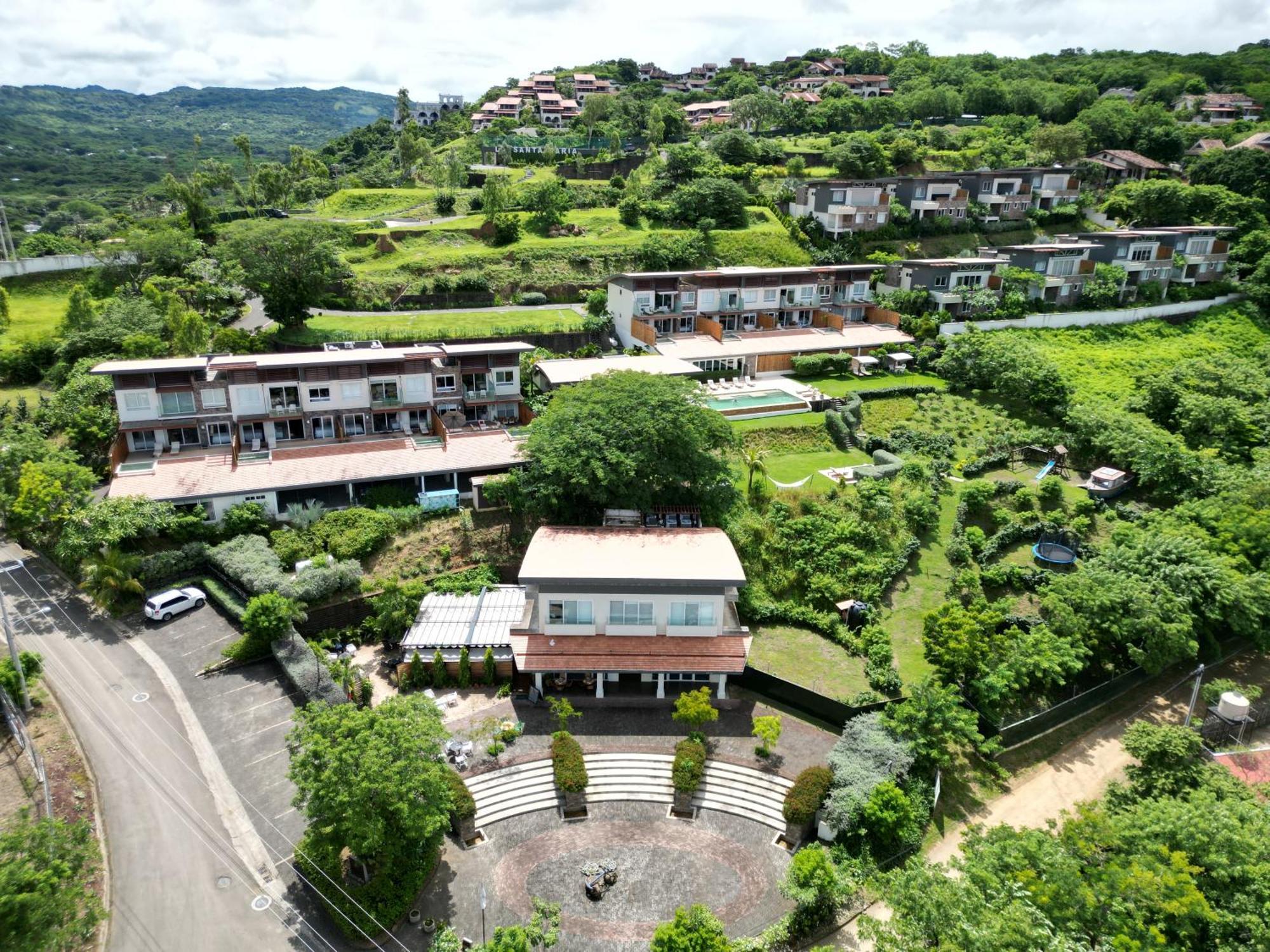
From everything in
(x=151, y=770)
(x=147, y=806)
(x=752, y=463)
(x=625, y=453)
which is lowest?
(x=147, y=806)

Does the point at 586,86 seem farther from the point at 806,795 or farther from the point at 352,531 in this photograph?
the point at 806,795

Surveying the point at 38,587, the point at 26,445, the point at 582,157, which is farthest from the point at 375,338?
the point at 582,157

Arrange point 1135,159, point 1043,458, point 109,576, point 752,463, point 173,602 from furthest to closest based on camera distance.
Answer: point 1135,159 < point 1043,458 < point 752,463 < point 173,602 < point 109,576

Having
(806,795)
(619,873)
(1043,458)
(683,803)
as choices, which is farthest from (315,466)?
Result: (1043,458)

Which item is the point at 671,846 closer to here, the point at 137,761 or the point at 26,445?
the point at 137,761

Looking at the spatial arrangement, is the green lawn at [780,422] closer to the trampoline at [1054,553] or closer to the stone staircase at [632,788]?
the trampoline at [1054,553]

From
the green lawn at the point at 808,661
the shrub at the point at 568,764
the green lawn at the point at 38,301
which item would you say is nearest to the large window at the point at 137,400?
the green lawn at the point at 38,301
